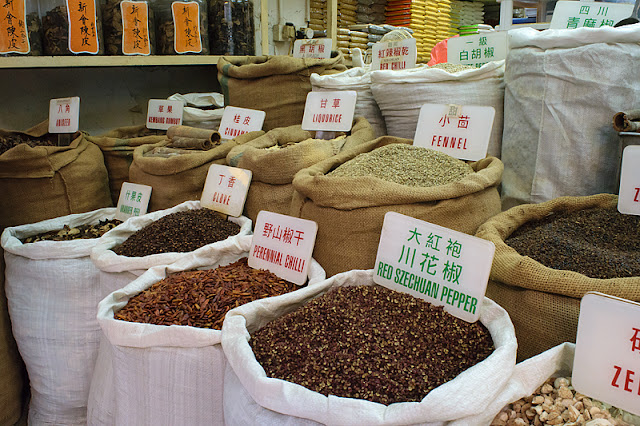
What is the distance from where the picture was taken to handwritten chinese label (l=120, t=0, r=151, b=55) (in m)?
2.28

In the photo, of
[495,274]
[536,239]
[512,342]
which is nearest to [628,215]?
[536,239]

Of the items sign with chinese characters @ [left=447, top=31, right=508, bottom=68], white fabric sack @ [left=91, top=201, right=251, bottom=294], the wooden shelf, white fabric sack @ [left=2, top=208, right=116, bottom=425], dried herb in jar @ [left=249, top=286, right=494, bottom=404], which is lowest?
white fabric sack @ [left=2, top=208, right=116, bottom=425]

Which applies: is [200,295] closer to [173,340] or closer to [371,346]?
[173,340]

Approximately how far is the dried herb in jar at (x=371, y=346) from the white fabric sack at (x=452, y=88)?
0.76 metres

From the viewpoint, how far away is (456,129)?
1.43 meters

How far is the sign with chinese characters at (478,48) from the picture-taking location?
1809mm

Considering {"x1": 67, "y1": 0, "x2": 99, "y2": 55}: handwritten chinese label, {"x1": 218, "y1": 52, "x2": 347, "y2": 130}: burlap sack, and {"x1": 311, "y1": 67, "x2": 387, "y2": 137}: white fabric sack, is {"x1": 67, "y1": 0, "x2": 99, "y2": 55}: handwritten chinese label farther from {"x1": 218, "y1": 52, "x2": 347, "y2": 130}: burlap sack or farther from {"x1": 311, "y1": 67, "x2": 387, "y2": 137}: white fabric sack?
{"x1": 311, "y1": 67, "x2": 387, "y2": 137}: white fabric sack

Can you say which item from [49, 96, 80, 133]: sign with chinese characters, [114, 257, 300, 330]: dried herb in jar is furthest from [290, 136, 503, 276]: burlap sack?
[49, 96, 80, 133]: sign with chinese characters

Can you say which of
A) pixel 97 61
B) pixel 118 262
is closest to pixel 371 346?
pixel 118 262

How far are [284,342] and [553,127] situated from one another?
88 centimetres

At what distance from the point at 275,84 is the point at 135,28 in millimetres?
838

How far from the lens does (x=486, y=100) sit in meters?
1.52

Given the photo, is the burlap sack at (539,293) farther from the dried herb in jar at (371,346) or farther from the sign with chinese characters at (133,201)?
the sign with chinese characters at (133,201)

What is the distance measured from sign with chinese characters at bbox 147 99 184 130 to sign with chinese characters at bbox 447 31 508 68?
1.17 m
